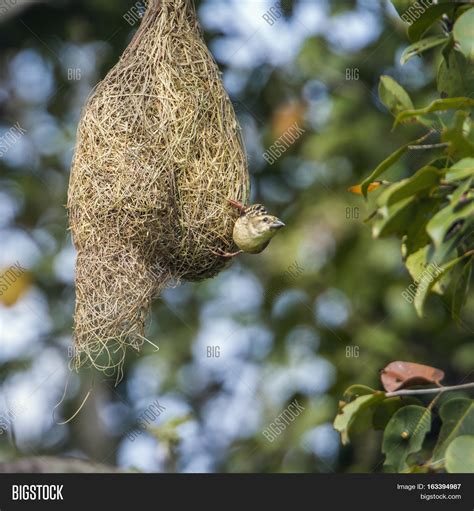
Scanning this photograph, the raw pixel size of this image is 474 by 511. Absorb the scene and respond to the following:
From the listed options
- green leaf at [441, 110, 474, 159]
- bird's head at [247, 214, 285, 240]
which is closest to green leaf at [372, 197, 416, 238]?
green leaf at [441, 110, 474, 159]

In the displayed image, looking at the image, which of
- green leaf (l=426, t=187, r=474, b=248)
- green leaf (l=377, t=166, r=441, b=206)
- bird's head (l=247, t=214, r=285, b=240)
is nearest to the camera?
green leaf (l=426, t=187, r=474, b=248)

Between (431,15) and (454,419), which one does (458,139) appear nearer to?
(431,15)

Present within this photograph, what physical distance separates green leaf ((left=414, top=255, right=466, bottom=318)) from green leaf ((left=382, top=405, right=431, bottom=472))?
281mm

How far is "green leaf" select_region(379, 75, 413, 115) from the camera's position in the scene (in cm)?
218

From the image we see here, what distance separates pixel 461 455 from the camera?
1.96 metres

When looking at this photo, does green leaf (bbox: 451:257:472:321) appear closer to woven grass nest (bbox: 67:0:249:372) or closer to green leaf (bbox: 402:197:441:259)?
green leaf (bbox: 402:197:441:259)

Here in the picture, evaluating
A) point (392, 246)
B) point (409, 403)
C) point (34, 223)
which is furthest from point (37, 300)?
point (409, 403)

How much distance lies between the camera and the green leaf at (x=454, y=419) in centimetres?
214

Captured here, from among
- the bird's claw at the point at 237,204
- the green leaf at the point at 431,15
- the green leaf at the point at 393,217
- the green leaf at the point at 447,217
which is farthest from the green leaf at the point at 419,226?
the bird's claw at the point at 237,204

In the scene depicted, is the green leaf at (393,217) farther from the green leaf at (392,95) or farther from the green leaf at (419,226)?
the green leaf at (392,95)

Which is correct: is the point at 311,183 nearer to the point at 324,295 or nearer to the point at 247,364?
the point at 324,295

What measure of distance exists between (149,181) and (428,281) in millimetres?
951

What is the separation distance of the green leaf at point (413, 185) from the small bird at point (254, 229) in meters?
0.87

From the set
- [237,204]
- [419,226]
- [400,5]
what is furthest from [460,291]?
[237,204]
